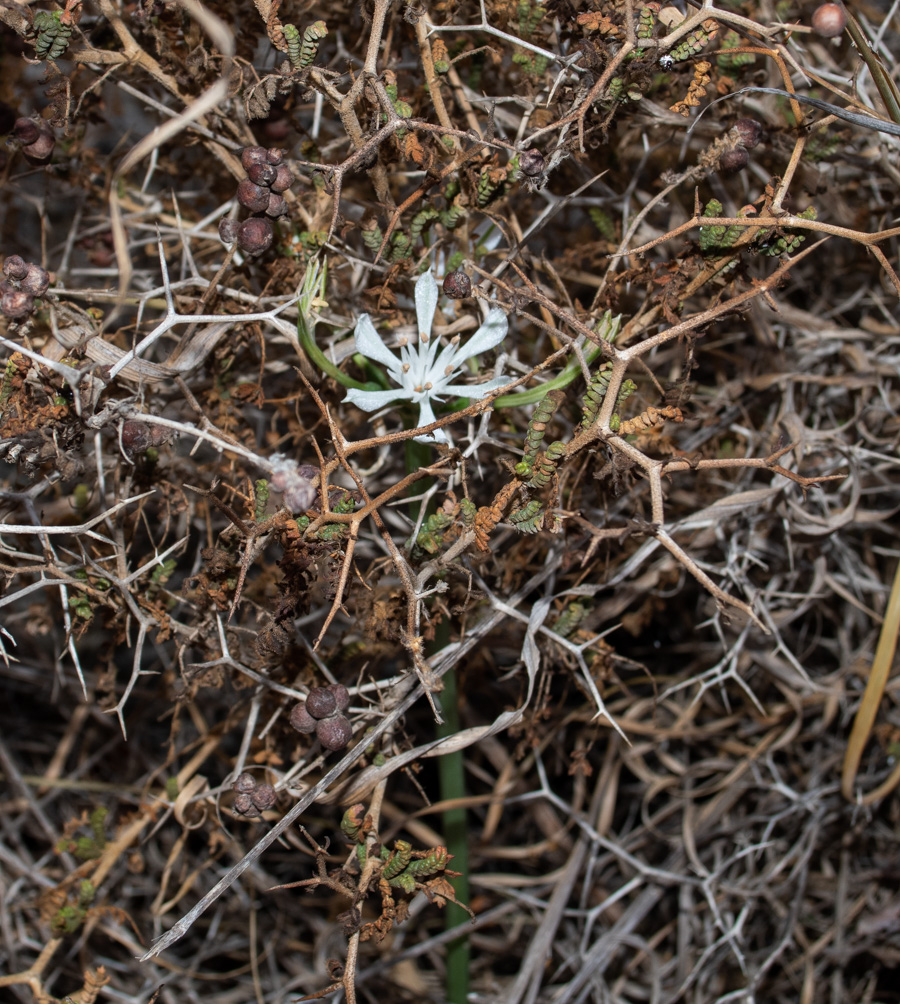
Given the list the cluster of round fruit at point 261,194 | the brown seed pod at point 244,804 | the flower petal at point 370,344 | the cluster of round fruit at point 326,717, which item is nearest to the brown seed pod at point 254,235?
the cluster of round fruit at point 261,194

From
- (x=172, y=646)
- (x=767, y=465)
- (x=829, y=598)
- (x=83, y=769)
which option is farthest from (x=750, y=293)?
(x=83, y=769)

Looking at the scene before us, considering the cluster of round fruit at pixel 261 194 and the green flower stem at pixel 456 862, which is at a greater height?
the cluster of round fruit at pixel 261 194

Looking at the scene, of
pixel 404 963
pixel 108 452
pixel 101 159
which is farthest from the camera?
pixel 404 963

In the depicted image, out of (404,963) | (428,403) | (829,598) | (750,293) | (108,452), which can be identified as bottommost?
(404,963)

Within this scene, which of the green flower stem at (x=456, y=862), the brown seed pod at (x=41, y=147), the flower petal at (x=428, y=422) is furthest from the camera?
the green flower stem at (x=456, y=862)

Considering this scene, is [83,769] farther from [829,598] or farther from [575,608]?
[829,598]

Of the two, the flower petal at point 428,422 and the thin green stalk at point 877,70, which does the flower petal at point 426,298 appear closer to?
the flower petal at point 428,422

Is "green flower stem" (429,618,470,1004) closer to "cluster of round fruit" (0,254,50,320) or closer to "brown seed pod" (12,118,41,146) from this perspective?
"cluster of round fruit" (0,254,50,320)
